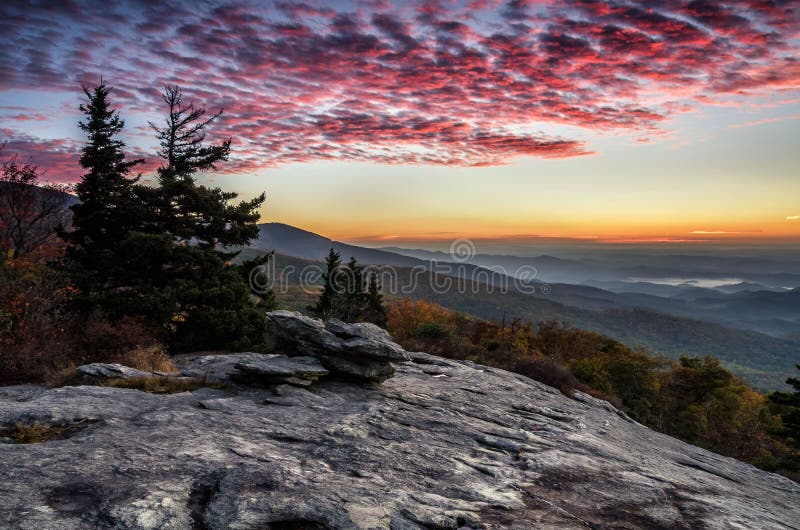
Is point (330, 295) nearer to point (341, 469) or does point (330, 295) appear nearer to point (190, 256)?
point (190, 256)

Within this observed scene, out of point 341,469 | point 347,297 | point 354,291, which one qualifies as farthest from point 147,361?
point 354,291

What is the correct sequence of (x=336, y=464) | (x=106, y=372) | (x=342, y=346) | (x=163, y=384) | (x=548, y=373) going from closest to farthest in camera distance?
(x=336, y=464), (x=106, y=372), (x=163, y=384), (x=342, y=346), (x=548, y=373)

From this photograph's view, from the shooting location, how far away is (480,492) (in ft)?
28.4

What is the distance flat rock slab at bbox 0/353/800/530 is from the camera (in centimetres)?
673

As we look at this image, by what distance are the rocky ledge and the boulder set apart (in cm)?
133

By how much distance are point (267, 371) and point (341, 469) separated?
5920 millimetres

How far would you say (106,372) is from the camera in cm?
1323

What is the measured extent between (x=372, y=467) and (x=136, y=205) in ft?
82.9

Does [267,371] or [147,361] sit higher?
[267,371]

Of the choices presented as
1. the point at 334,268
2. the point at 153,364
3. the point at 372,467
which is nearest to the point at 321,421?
the point at 372,467

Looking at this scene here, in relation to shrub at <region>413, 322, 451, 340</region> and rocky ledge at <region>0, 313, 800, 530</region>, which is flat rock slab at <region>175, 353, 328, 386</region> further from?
shrub at <region>413, 322, 451, 340</region>

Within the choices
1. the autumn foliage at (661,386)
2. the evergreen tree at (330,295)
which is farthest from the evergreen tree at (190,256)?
the evergreen tree at (330,295)

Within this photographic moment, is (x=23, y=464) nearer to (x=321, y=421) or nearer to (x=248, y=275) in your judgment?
(x=321, y=421)

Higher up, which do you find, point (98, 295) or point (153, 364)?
point (98, 295)
